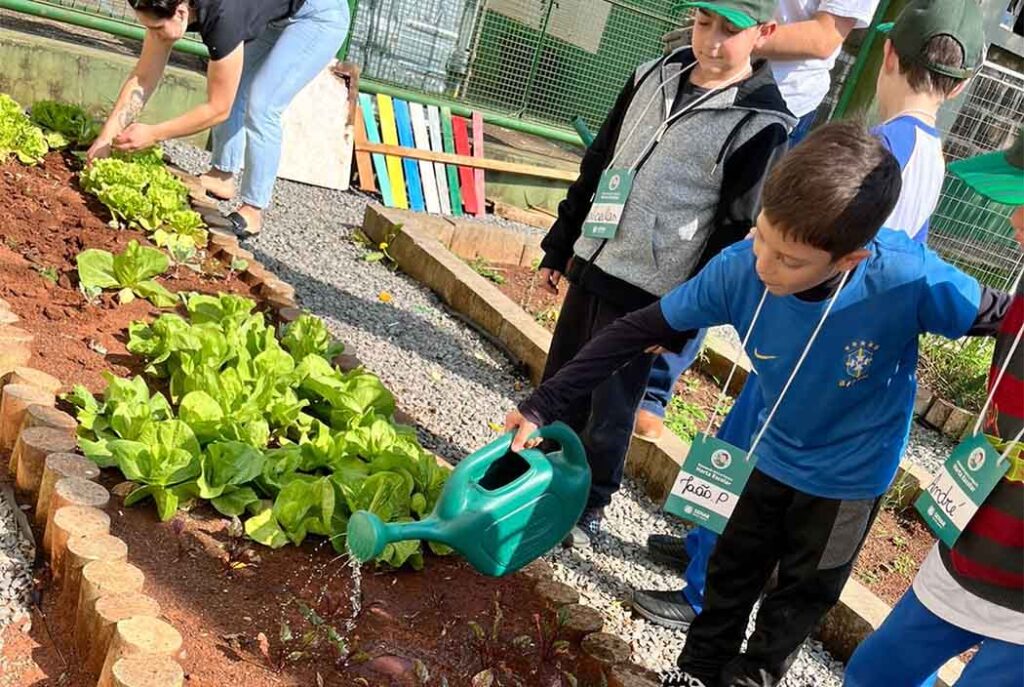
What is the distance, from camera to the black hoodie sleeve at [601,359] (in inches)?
89.4

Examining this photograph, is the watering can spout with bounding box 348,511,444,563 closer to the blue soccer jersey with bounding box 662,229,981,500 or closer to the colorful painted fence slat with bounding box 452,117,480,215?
the blue soccer jersey with bounding box 662,229,981,500

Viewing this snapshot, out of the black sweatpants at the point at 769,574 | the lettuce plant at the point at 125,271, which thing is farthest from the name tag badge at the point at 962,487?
the lettuce plant at the point at 125,271

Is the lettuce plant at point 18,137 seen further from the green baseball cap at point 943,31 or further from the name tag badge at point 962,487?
the name tag badge at point 962,487

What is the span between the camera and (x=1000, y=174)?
6.31ft

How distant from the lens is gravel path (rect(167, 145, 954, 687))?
315 cm

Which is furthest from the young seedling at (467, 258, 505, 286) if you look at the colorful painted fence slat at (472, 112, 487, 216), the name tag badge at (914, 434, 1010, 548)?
the name tag badge at (914, 434, 1010, 548)

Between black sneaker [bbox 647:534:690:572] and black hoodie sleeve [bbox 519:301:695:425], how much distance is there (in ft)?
4.48

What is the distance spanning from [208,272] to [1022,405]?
313cm

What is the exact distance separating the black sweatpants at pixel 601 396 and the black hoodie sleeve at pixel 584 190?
17 centimetres

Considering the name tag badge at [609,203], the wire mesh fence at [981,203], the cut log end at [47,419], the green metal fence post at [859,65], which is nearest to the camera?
the cut log end at [47,419]

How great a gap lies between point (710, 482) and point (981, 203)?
6.60m

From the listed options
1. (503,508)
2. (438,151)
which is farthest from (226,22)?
(438,151)

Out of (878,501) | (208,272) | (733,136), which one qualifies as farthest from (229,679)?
(208,272)

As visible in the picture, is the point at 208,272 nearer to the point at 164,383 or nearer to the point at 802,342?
the point at 164,383
